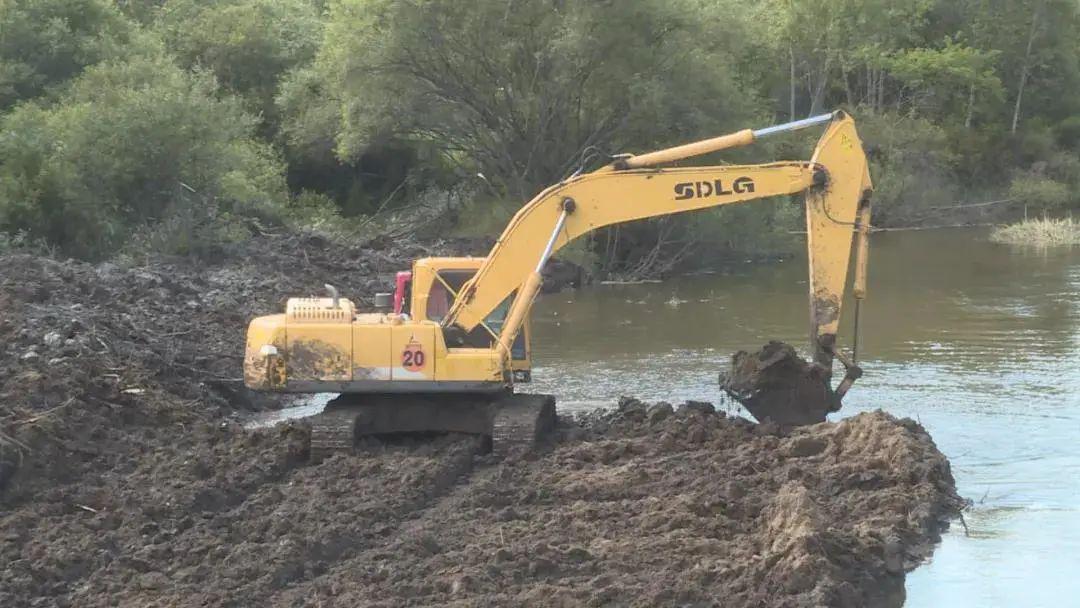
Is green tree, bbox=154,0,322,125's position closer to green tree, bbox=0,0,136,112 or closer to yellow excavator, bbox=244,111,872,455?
green tree, bbox=0,0,136,112

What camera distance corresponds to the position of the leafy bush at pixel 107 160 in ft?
82.8

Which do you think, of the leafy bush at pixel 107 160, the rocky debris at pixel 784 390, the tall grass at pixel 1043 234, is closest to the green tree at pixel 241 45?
the leafy bush at pixel 107 160

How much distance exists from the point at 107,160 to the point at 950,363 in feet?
51.2

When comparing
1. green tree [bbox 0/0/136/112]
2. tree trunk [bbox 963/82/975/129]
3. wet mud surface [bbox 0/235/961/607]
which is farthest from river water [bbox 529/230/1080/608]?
tree trunk [bbox 963/82/975/129]

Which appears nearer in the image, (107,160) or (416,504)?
(416,504)

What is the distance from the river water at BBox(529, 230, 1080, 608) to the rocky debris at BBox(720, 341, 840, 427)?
4.72 feet

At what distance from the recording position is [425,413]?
45.3 ft

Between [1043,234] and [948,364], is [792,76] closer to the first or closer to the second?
[1043,234]

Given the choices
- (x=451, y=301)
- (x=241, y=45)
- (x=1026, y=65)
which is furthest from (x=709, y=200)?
(x=1026, y=65)

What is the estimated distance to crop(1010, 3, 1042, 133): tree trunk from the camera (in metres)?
54.2

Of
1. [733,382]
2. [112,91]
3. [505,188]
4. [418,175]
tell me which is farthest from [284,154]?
[733,382]

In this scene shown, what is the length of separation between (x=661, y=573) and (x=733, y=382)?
204 inches

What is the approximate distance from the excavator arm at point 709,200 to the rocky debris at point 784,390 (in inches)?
20.3

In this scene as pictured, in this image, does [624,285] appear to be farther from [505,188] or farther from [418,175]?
[418,175]
